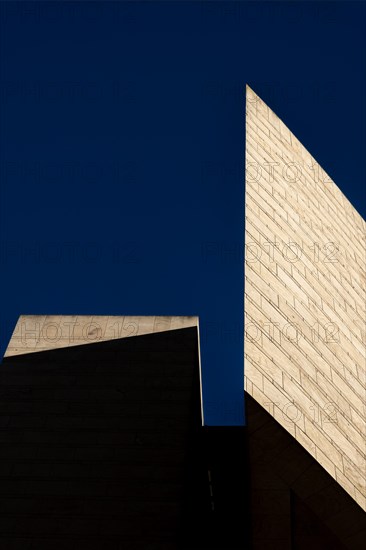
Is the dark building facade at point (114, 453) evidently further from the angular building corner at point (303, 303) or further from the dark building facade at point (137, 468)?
the angular building corner at point (303, 303)

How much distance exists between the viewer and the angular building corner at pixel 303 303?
7.54 meters

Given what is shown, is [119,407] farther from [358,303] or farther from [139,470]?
[358,303]

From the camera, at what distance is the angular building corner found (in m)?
7.54

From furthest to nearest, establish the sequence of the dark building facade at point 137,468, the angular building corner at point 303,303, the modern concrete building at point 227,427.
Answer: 1. the dark building facade at point 137,468
2. the modern concrete building at point 227,427
3. the angular building corner at point 303,303

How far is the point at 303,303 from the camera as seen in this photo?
9055 millimetres

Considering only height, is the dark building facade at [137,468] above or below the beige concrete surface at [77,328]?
below

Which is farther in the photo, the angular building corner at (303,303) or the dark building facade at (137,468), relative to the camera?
the dark building facade at (137,468)

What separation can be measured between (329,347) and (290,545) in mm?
3155

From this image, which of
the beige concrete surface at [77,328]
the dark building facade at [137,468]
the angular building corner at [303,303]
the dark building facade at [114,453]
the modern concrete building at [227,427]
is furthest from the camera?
the beige concrete surface at [77,328]

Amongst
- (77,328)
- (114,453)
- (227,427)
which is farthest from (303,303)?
(77,328)

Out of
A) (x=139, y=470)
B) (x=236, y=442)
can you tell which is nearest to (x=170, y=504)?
(x=139, y=470)

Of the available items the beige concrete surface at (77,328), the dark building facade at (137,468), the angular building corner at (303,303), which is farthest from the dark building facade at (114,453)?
the angular building corner at (303,303)

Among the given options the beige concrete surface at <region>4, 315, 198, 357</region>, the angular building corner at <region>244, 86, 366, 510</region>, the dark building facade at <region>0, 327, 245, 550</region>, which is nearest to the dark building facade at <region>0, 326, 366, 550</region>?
the dark building facade at <region>0, 327, 245, 550</region>

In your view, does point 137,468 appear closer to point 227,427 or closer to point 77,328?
point 227,427
